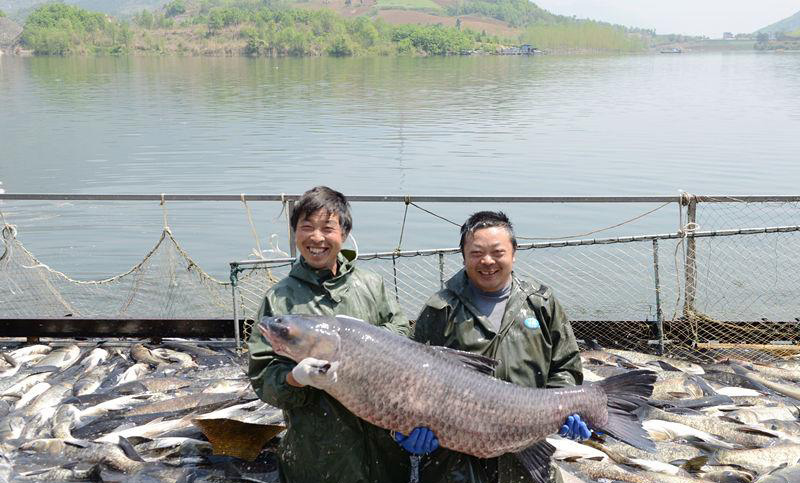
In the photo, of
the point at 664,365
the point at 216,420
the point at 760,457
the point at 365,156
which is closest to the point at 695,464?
the point at 760,457

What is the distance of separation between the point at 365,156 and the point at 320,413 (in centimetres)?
2180

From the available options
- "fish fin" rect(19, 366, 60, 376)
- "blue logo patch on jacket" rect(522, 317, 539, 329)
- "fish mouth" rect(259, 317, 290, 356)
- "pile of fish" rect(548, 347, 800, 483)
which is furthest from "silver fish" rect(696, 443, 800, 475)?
"fish fin" rect(19, 366, 60, 376)

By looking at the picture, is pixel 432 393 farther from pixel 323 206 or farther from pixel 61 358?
pixel 61 358

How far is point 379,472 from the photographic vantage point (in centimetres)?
392

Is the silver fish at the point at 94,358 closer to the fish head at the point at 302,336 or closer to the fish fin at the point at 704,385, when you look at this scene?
the fish head at the point at 302,336

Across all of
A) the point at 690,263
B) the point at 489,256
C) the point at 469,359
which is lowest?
the point at 690,263

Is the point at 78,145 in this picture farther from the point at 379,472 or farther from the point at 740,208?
the point at 379,472

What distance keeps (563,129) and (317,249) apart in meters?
29.0

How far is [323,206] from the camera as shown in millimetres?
3902

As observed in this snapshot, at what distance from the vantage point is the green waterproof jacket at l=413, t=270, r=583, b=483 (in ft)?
12.2

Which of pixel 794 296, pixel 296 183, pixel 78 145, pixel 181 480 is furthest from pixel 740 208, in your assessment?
pixel 78 145

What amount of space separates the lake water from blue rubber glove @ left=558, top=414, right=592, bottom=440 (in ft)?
36.9

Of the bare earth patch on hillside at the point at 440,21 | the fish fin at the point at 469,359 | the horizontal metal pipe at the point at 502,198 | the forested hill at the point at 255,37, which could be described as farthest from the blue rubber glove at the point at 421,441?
the bare earth patch on hillside at the point at 440,21

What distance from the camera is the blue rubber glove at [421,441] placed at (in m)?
3.52
